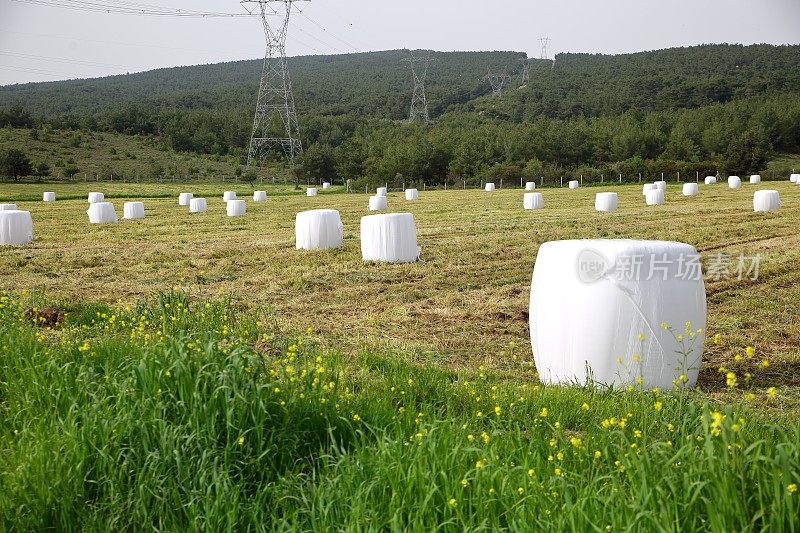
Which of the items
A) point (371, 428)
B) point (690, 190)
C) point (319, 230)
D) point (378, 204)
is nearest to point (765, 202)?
point (378, 204)

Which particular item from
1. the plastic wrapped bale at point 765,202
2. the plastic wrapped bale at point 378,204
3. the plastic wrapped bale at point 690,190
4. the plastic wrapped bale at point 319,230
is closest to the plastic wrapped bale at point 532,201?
the plastic wrapped bale at point 378,204

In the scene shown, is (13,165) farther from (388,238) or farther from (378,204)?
(388,238)

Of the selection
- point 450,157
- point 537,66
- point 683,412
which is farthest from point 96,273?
point 537,66

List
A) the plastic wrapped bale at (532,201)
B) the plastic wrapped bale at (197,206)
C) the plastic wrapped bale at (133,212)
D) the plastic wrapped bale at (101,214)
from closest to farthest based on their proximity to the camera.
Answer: the plastic wrapped bale at (101,214)
the plastic wrapped bale at (133,212)
the plastic wrapped bale at (532,201)
the plastic wrapped bale at (197,206)

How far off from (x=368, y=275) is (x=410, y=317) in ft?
11.0

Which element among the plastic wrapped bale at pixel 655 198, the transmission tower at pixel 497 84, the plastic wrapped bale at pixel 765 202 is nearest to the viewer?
the plastic wrapped bale at pixel 765 202

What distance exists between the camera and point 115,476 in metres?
4.61

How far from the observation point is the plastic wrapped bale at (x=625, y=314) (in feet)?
23.3

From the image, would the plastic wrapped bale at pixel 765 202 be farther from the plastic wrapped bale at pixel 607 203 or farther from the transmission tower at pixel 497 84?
the transmission tower at pixel 497 84

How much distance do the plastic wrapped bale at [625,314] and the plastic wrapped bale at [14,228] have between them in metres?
16.6

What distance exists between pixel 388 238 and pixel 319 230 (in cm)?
268

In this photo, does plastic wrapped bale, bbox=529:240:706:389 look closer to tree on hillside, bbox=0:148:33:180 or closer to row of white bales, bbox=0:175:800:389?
row of white bales, bbox=0:175:800:389

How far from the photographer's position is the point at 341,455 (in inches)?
193

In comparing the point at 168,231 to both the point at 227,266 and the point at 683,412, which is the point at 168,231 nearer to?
the point at 227,266
